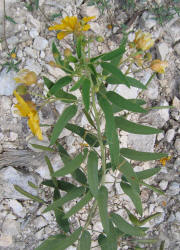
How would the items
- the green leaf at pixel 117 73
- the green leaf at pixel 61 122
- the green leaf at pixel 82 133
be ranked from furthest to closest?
1. the green leaf at pixel 82 133
2. the green leaf at pixel 61 122
3. the green leaf at pixel 117 73

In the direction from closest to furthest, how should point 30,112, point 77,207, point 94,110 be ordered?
point 30,112
point 94,110
point 77,207

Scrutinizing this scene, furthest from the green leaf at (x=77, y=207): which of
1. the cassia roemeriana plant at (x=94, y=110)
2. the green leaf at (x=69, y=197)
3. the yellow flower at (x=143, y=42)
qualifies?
the yellow flower at (x=143, y=42)

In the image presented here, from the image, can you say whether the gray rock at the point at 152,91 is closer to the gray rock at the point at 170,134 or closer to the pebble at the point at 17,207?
the gray rock at the point at 170,134

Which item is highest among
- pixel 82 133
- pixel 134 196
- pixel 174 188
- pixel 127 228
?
pixel 82 133

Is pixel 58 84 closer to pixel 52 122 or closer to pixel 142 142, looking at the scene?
pixel 52 122

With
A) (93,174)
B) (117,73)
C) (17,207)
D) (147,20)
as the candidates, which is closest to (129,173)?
(93,174)

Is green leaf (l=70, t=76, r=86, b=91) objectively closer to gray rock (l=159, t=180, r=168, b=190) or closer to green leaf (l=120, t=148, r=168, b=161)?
green leaf (l=120, t=148, r=168, b=161)

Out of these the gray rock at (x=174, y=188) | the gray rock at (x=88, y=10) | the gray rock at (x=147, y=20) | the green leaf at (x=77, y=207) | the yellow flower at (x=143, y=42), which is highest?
the gray rock at (x=88, y=10)
